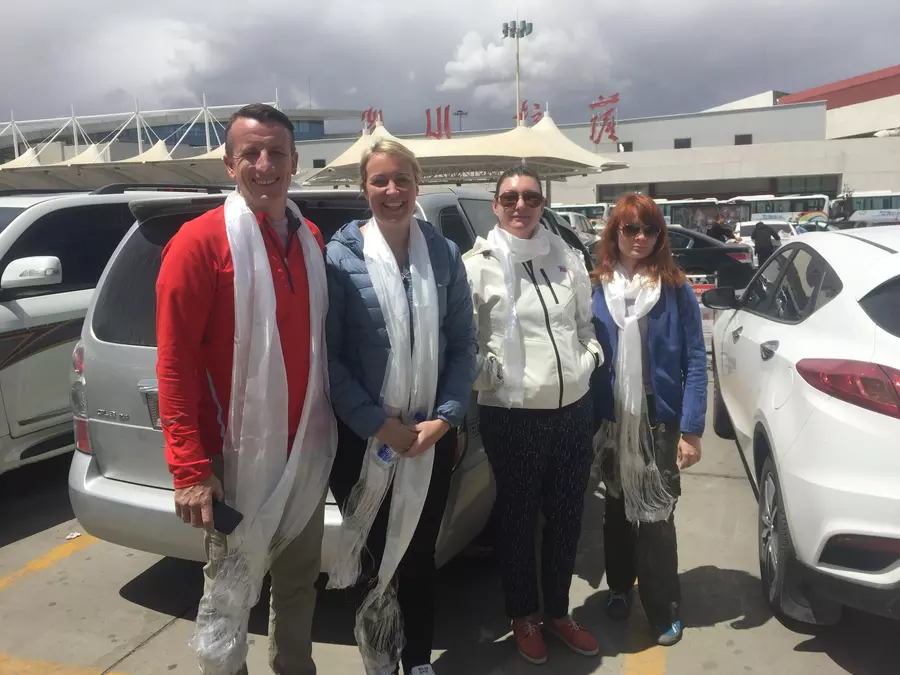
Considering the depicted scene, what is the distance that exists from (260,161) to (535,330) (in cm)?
110

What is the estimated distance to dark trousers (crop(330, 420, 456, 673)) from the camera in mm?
2219

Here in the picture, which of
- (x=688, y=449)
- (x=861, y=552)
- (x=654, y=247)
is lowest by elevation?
(x=861, y=552)

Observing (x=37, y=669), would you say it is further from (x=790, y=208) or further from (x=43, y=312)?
(x=790, y=208)

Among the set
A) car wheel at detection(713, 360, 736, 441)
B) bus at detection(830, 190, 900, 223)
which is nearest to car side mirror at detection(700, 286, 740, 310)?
car wheel at detection(713, 360, 736, 441)

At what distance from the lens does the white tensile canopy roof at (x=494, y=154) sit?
43.2 ft

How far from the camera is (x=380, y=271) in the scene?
2074 millimetres

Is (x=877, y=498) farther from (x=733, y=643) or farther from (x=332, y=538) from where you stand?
(x=332, y=538)

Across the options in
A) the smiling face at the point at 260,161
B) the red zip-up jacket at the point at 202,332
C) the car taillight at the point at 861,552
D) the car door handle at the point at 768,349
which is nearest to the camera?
the red zip-up jacket at the point at 202,332

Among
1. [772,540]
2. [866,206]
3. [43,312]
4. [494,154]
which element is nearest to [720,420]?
[772,540]

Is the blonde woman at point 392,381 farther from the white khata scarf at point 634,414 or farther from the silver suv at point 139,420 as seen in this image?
the white khata scarf at point 634,414

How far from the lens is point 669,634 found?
276 cm

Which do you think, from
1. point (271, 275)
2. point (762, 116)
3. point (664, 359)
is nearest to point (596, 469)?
point (664, 359)

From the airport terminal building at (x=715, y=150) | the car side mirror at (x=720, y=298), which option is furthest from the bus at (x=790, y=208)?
the car side mirror at (x=720, y=298)

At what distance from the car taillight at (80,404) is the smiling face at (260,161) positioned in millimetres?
1489
